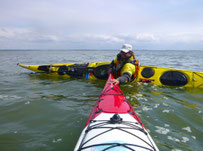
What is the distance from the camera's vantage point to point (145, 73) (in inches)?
285

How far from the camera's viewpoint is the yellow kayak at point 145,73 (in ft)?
21.4

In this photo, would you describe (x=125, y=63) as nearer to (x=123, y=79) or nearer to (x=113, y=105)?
(x=123, y=79)

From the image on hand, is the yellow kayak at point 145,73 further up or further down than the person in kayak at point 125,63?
further down

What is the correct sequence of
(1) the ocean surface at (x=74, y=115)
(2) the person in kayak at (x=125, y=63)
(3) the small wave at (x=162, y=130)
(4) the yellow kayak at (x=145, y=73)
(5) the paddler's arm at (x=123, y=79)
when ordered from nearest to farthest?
1. (1) the ocean surface at (x=74, y=115)
2. (3) the small wave at (x=162, y=130)
3. (5) the paddler's arm at (x=123, y=79)
4. (2) the person in kayak at (x=125, y=63)
5. (4) the yellow kayak at (x=145, y=73)

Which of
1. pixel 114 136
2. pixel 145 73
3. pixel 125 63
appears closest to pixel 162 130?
pixel 114 136

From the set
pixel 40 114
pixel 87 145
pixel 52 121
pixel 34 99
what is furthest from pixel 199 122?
pixel 34 99

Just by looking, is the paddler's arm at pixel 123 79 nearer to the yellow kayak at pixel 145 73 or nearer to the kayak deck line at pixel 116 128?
the kayak deck line at pixel 116 128

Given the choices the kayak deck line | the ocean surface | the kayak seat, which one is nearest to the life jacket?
the ocean surface

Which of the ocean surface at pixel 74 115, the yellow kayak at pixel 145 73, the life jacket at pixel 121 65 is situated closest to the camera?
the ocean surface at pixel 74 115

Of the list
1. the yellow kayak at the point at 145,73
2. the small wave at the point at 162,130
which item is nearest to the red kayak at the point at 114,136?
the small wave at the point at 162,130

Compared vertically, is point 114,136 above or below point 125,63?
below

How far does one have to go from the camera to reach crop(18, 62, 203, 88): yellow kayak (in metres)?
6.53

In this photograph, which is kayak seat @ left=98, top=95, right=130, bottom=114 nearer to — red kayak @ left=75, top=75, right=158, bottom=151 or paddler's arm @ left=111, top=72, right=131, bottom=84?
red kayak @ left=75, top=75, right=158, bottom=151

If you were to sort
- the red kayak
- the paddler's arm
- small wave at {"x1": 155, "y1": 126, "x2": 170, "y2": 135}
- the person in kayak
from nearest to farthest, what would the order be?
the red kayak < small wave at {"x1": 155, "y1": 126, "x2": 170, "y2": 135} < the paddler's arm < the person in kayak
